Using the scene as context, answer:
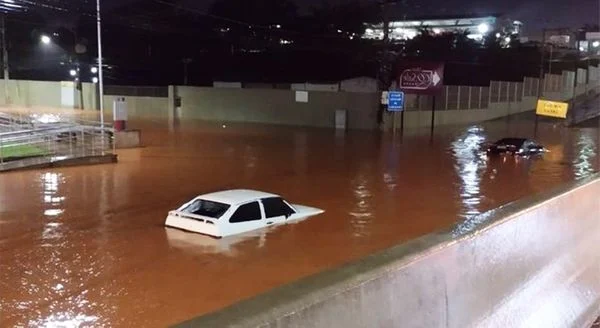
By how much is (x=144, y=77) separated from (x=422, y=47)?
102ft

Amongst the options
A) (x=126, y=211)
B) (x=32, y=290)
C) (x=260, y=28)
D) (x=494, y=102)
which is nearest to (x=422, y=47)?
(x=494, y=102)

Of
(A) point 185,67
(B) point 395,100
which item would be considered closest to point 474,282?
(B) point 395,100

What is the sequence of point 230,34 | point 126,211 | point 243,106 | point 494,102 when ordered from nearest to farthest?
point 126,211 < point 243,106 < point 494,102 < point 230,34

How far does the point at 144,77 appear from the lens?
75.2 meters

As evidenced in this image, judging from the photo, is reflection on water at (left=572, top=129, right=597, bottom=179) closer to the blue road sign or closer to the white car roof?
the white car roof

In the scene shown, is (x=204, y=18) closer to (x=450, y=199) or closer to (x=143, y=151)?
(x=143, y=151)

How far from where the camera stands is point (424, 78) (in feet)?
166

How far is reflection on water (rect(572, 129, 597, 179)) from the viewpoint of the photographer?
28.6 meters

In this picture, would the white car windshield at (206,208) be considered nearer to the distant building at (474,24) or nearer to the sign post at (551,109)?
the sign post at (551,109)

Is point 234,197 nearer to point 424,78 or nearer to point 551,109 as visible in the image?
point 424,78

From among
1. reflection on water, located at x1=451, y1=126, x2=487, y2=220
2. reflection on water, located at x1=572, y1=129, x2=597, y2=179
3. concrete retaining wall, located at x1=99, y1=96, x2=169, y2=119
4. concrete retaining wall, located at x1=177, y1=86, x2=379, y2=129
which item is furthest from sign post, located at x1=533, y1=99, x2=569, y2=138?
concrete retaining wall, located at x1=99, y1=96, x2=169, y2=119

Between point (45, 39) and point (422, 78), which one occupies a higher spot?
point (45, 39)

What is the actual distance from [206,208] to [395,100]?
113 ft

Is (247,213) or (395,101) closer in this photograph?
(247,213)
